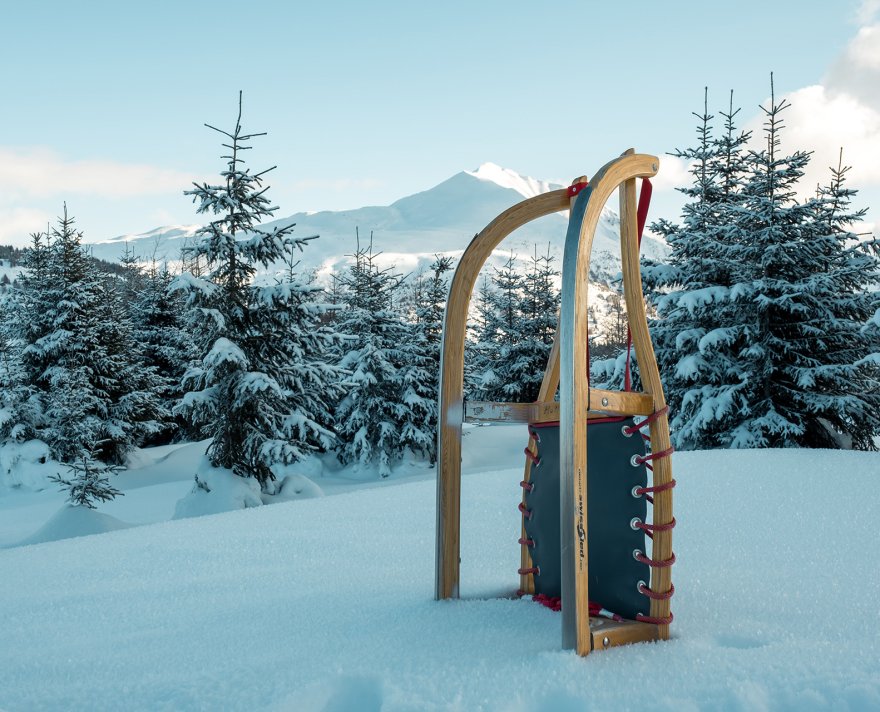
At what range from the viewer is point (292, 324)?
40.6 ft

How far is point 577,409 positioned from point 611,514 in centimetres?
51

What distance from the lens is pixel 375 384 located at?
58.0 feet

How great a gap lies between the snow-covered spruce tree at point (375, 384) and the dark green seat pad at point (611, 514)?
14.6m

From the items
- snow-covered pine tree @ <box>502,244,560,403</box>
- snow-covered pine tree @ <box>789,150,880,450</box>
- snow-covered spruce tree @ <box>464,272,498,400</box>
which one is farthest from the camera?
snow-covered pine tree @ <box>502,244,560,403</box>

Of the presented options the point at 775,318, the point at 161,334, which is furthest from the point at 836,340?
the point at 161,334

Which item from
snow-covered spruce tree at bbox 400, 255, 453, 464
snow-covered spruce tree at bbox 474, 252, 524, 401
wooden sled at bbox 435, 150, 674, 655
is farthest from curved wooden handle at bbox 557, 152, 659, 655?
snow-covered spruce tree at bbox 474, 252, 524, 401

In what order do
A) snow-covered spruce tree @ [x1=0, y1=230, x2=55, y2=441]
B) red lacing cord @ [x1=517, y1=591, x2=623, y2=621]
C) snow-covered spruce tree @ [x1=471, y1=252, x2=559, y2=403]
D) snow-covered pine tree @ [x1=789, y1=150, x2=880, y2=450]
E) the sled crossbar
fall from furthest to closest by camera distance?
snow-covered spruce tree @ [x1=471, y1=252, x2=559, y2=403] < snow-covered spruce tree @ [x1=0, y1=230, x2=55, y2=441] < snow-covered pine tree @ [x1=789, y1=150, x2=880, y2=450] < red lacing cord @ [x1=517, y1=591, x2=623, y2=621] < the sled crossbar

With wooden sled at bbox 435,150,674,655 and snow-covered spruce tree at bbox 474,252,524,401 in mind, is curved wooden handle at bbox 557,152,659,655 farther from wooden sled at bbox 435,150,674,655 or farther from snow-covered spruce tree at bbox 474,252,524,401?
snow-covered spruce tree at bbox 474,252,524,401

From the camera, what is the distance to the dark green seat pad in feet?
7.45

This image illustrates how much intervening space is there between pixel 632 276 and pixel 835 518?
114 inches

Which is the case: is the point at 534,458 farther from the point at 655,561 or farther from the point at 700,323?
the point at 700,323

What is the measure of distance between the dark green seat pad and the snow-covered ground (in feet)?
0.64

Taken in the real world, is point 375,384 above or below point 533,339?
below

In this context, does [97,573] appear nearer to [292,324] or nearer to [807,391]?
[292,324]
